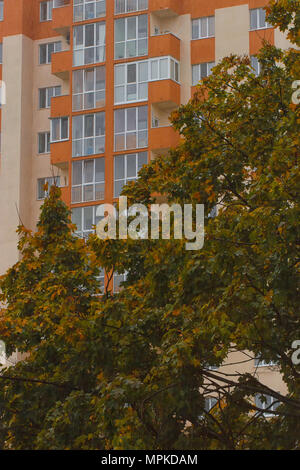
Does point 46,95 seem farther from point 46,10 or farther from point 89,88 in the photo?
point 46,10

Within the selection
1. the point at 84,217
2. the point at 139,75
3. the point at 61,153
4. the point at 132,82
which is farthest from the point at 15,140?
the point at 139,75

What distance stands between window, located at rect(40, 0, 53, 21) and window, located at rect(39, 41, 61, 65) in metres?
1.34

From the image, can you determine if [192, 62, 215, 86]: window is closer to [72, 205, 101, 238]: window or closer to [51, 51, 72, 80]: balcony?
[51, 51, 72, 80]: balcony

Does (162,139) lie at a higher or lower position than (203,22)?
lower

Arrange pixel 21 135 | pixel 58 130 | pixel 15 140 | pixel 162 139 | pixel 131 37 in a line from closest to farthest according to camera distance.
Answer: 1. pixel 162 139
2. pixel 131 37
3. pixel 58 130
4. pixel 15 140
5. pixel 21 135

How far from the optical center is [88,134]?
158 ft

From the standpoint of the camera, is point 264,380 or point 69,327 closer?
point 69,327

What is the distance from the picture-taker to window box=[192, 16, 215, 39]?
155 ft

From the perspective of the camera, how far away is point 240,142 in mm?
20594

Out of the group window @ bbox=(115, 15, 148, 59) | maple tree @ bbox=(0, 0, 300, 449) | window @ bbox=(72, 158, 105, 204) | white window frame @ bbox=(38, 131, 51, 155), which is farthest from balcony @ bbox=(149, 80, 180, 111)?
maple tree @ bbox=(0, 0, 300, 449)

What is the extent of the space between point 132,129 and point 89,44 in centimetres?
439

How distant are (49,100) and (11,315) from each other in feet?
100
